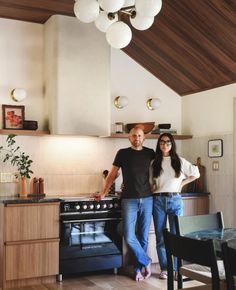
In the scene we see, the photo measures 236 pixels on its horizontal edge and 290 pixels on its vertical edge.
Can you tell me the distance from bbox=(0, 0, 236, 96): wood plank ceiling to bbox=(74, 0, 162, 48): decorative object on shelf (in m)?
1.08

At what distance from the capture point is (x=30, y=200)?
14.2ft

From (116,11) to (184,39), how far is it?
1758 millimetres

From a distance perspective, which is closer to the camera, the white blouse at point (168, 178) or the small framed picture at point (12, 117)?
the white blouse at point (168, 178)

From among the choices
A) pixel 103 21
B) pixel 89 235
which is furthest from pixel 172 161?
pixel 103 21

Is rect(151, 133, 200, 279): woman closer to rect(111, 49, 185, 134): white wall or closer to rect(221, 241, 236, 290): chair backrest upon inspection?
rect(111, 49, 185, 134): white wall

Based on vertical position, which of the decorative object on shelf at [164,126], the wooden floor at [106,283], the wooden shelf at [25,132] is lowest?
the wooden floor at [106,283]

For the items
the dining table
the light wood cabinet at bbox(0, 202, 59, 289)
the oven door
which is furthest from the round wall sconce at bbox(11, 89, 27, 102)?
the dining table

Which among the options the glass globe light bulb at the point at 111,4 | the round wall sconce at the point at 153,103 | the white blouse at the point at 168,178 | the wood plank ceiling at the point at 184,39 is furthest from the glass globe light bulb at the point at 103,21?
the round wall sconce at the point at 153,103

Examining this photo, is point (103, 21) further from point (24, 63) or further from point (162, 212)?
point (162, 212)

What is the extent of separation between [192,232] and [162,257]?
5.16ft

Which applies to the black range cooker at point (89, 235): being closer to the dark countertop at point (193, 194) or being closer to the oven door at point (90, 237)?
the oven door at point (90, 237)

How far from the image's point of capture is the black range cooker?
176 inches

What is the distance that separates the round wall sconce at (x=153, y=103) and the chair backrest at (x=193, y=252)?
126 inches

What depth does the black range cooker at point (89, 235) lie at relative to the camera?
14.7 feet
